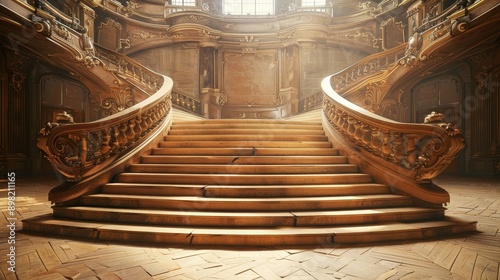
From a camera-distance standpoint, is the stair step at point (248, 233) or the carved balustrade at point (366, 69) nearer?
the stair step at point (248, 233)

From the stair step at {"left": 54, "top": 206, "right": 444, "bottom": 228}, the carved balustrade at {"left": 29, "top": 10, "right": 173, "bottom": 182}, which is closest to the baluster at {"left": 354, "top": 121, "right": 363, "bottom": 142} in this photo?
the stair step at {"left": 54, "top": 206, "right": 444, "bottom": 228}

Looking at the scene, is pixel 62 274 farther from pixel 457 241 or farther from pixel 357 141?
pixel 357 141

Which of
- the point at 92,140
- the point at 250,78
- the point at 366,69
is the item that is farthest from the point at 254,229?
the point at 250,78

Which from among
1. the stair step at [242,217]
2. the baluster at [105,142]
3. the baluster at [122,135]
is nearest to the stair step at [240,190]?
the stair step at [242,217]

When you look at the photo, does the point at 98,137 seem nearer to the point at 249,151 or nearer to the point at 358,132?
the point at 249,151

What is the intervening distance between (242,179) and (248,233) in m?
1.04

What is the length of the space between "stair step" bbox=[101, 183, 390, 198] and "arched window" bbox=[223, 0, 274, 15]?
12069 mm

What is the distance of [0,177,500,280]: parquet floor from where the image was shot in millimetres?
1909

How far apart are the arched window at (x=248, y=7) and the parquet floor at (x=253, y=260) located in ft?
42.7

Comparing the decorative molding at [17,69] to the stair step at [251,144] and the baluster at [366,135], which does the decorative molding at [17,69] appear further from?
the baluster at [366,135]

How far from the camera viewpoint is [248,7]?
13164 millimetres

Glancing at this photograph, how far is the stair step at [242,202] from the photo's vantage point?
9.54 feet

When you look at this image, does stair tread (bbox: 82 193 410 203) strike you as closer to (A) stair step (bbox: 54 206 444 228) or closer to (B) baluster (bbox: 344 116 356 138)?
(A) stair step (bbox: 54 206 444 228)

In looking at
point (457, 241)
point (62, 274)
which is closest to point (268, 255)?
point (62, 274)
